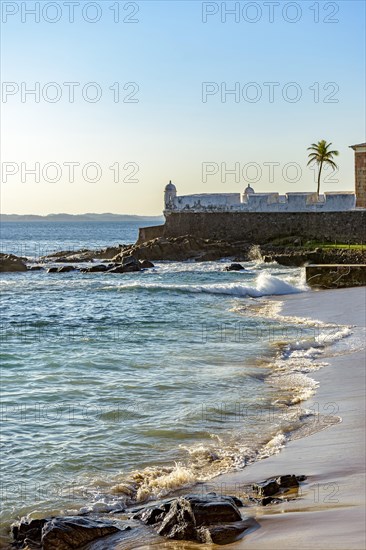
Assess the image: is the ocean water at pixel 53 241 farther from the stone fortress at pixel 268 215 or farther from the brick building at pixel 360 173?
the brick building at pixel 360 173

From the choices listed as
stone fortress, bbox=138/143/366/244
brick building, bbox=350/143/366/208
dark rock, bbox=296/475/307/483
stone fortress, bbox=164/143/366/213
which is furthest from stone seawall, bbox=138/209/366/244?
dark rock, bbox=296/475/307/483

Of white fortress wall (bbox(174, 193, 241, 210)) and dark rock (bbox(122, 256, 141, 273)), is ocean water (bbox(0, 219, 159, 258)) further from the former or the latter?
dark rock (bbox(122, 256, 141, 273))

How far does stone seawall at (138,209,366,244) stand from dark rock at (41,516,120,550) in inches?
1611

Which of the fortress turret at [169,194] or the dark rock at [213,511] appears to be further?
the fortress turret at [169,194]

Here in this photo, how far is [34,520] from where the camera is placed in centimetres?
711

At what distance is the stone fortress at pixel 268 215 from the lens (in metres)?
48.5

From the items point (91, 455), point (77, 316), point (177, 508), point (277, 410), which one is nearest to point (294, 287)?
point (77, 316)

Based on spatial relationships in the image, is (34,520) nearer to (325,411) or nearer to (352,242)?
(325,411)

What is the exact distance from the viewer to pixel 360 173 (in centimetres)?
4912

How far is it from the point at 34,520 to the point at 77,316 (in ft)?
56.2

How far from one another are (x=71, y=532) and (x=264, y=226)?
44.6 m

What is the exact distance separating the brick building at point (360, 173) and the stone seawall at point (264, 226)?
148 centimetres

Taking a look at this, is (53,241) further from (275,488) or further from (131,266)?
(275,488)

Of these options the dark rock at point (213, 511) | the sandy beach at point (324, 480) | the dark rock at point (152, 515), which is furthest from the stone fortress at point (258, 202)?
the dark rock at point (213, 511)
